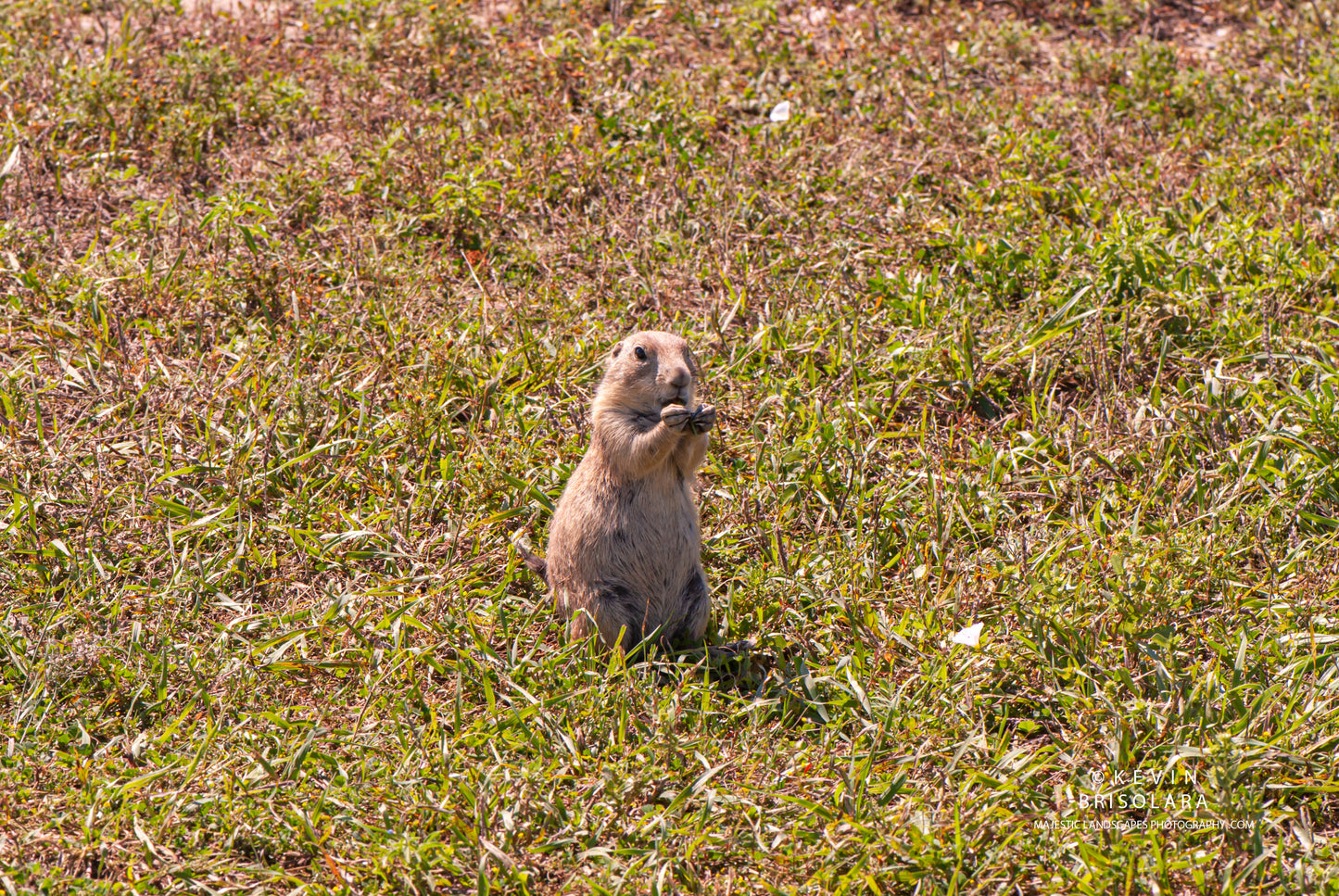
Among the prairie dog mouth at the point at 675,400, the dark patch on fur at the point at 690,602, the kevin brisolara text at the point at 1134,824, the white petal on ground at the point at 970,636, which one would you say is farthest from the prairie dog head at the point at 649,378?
the kevin brisolara text at the point at 1134,824

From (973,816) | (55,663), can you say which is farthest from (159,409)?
(973,816)

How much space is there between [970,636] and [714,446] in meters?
1.73

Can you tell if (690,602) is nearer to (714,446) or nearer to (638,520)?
(638,520)

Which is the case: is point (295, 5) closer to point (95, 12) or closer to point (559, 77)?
point (95, 12)

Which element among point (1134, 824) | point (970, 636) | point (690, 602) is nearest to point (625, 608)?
point (690, 602)

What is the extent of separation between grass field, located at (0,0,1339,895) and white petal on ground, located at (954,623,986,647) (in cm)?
8

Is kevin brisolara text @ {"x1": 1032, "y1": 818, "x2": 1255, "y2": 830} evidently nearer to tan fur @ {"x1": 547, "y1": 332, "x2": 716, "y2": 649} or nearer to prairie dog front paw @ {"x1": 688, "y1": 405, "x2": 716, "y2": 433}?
tan fur @ {"x1": 547, "y1": 332, "x2": 716, "y2": 649}

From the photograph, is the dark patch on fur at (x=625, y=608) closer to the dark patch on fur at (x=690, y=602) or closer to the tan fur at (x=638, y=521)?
the tan fur at (x=638, y=521)

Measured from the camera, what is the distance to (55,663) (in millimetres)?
4230

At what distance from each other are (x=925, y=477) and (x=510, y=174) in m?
3.39

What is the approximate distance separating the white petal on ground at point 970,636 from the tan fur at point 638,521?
3.28 ft

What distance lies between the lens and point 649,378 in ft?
15.3

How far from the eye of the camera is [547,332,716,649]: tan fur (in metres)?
4.45

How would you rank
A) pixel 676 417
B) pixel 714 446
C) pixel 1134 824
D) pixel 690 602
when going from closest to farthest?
pixel 1134 824 → pixel 676 417 → pixel 690 602 → pixel 714 446
